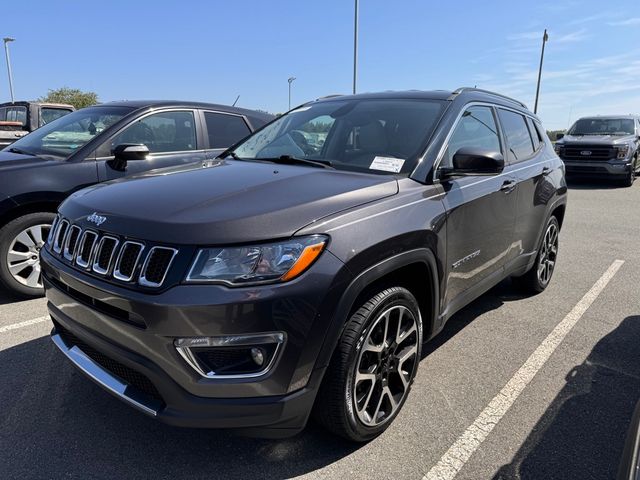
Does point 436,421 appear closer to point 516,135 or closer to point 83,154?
point 516,135

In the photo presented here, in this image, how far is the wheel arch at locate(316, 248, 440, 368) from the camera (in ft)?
6.97

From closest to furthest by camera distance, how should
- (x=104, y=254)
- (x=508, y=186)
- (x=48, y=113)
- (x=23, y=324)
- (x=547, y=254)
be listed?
(x=104, y=254) → (x=508, y=186) → (x=23, y=324) → (x=547, y=254) → (x=48, y=113)

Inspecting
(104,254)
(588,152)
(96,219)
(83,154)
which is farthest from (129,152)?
(588,152)

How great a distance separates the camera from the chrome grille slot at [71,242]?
2.42 metres

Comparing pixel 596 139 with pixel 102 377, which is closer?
pixel 102 377

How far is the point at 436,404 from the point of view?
9.49ft

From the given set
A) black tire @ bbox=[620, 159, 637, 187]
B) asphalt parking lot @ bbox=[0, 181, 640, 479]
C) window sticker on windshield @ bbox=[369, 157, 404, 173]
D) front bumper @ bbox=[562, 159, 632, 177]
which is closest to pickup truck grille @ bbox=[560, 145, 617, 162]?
front bumper @ bbox=[562, 159, 632, 177]

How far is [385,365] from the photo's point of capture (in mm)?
2574

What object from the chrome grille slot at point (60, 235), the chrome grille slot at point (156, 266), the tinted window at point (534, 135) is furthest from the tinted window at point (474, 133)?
the chrome grille slot at point (60, 235)

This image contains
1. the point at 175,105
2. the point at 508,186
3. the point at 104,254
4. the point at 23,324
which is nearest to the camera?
the point at 104,254

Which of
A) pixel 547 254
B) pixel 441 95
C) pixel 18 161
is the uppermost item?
pixel 441 95

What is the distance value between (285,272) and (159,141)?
3547 mm

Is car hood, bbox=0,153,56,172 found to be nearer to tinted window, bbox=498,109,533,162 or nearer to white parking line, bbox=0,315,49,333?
white parking line, bbox=0,315,49,333

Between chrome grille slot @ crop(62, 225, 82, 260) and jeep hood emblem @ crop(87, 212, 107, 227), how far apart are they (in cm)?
12
